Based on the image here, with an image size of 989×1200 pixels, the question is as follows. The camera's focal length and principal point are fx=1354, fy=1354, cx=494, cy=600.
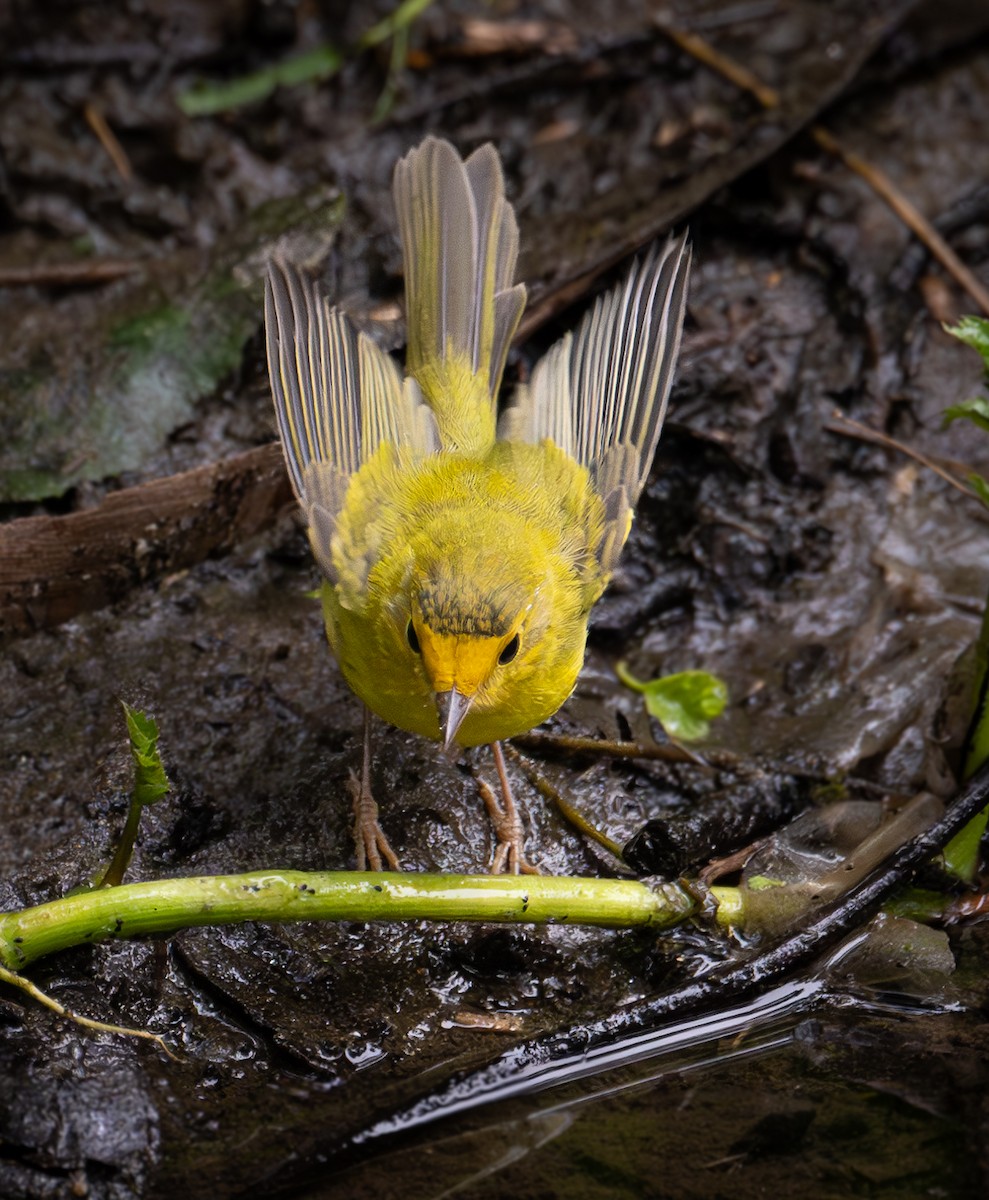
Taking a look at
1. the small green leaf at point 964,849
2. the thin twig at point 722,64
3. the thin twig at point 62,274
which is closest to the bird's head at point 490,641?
the small green leaf at point 964,849

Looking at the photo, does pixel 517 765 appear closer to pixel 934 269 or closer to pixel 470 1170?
pixel 470 1170

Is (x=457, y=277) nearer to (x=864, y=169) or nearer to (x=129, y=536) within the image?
(x=129, y=536)

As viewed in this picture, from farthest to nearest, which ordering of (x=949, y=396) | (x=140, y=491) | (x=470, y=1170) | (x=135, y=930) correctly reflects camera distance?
(x=949, y=396) → (x=140, y=491) → (x=135, y=930) → (x=470, y=1170)

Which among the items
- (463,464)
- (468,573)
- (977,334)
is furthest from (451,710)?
(977,334)

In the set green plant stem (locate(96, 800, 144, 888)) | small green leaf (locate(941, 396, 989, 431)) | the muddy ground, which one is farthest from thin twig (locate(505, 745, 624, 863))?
small green leaf (locate(941, 396, 989, 431))

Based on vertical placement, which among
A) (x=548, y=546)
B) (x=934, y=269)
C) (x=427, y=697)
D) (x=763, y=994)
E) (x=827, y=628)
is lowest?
(x=763, y=994)

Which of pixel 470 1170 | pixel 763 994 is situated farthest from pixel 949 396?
pixel 470 1170

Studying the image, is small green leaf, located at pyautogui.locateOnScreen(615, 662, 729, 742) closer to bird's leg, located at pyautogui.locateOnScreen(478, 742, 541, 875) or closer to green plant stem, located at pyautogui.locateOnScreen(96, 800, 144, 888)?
bird's leg, located at pyautogui.locateOnScreen(478, 742, 541, 875)
